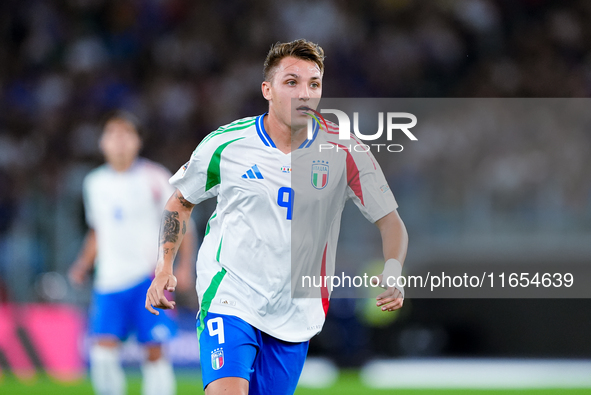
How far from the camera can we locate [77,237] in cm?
1036

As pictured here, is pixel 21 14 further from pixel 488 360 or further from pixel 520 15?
pixel 488 360

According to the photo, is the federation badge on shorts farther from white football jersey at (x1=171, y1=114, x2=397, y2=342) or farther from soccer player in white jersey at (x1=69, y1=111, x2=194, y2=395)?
soccer player in white jersey at (x1=69, y1=111, x2=194, y2=395)

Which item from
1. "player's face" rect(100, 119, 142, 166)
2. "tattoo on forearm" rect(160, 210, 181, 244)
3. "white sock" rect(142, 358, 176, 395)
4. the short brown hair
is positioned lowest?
"white sock" rect(142, 358, 176, 395)

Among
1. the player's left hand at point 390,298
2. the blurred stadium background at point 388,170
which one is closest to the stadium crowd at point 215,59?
the blurred stadium background at point 388,170

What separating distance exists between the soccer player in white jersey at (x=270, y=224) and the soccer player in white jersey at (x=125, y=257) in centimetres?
290

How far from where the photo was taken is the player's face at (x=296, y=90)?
4234 mm

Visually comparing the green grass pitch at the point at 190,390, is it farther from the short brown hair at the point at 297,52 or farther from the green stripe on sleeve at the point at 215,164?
the short brown hair at the point at 297,52

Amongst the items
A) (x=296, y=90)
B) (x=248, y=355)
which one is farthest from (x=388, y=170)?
(x=248, y=355)

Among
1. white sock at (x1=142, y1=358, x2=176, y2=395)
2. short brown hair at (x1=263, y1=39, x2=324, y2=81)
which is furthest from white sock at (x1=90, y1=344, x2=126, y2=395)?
short brown hair at (x1=263, y1=39, x2=324, y2=81)

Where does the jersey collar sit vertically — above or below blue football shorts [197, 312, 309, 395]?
above

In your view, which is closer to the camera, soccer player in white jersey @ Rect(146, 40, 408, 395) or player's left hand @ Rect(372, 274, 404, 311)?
player's left hand @ Rect(372, 274, 404, 311)

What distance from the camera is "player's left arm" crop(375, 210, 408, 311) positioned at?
149 inches

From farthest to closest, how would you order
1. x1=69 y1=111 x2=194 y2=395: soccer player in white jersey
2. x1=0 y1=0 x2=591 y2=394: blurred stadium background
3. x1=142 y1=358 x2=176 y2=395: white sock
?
x1=0 y1=0 x2=591 y2=394: blurred stadium background, x1=69 y1=111 x2=194 y2=395: soccer player in white jersey, x1=142 y1=358 x2=176 y2=395: white sock

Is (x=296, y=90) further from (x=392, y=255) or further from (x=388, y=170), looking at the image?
(x=388, y=170)
